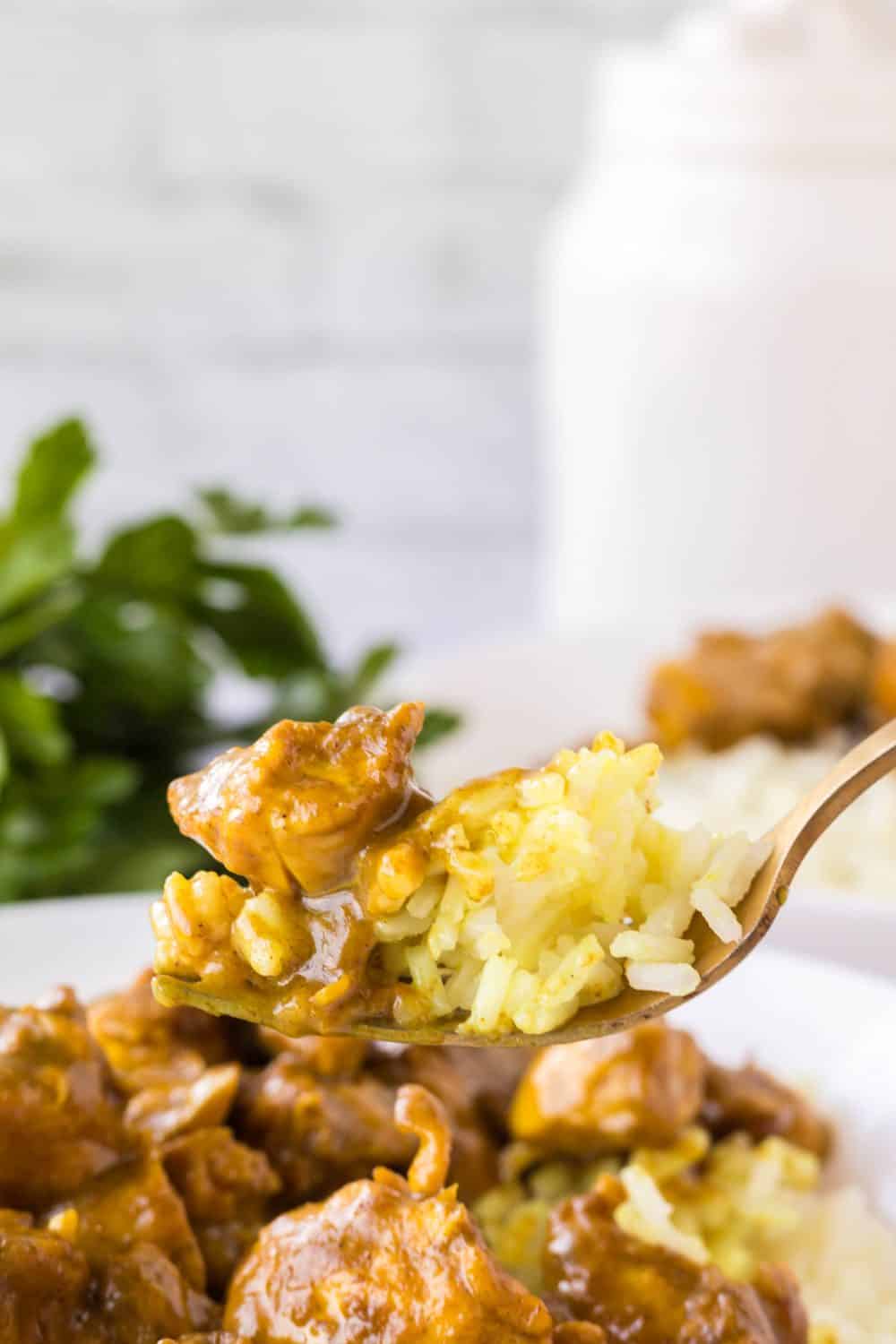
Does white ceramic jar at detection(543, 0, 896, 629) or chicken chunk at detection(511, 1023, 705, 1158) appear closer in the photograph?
chicken chunk at detection(511, 1023, 705, 1158)

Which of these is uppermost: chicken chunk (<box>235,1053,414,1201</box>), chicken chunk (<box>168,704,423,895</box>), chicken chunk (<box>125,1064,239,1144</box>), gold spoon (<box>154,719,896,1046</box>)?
chicken chunk (<box>168,704,423,895</box>)

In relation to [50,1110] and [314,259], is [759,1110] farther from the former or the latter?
[314,259]

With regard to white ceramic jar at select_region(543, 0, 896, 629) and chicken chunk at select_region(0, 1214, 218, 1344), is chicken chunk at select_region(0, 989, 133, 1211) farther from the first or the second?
white ceramic jar at select_region(543, 0, 896, 629)

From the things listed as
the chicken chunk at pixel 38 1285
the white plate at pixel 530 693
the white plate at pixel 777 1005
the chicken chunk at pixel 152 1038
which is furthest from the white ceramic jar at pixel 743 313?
the chicken chunk at pixel 38 1285

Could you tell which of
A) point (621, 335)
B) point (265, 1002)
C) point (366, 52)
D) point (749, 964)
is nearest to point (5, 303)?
point (366, 52)

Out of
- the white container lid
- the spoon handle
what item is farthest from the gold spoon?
the white container lid

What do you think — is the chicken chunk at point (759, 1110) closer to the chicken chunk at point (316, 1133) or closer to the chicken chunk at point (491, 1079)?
the chicken chunk at point (491, 1079)
